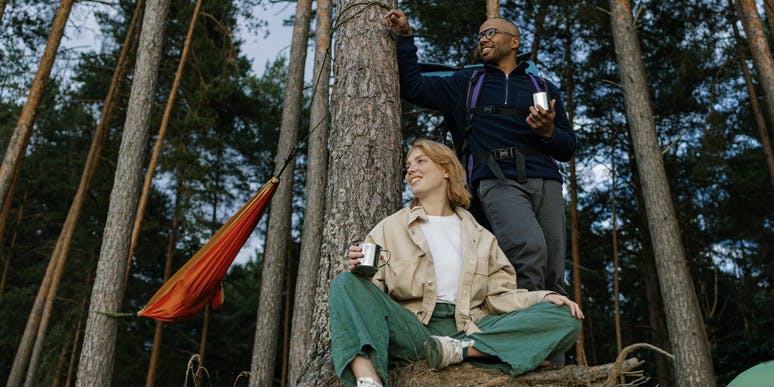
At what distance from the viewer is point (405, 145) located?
911cm

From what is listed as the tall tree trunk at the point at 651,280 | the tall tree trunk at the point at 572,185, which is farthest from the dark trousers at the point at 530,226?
the tall tree trunk at the point at 651,280

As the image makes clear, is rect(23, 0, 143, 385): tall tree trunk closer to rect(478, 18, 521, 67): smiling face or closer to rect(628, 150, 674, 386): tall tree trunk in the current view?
rect(478, 18, 521, 67): smiling face

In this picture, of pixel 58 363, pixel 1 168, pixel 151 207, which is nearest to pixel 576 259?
pixel 1 168

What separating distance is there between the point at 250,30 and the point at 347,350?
28.6 ft

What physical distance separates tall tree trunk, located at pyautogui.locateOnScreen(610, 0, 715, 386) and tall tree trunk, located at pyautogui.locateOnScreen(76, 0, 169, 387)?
4.73 metres

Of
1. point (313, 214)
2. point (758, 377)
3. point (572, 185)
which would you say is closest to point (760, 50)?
point (572, 185)

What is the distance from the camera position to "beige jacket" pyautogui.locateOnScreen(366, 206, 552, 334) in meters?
1.94

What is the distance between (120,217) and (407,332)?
13.5ft

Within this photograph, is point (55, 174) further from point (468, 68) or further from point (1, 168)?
point (468, 68)

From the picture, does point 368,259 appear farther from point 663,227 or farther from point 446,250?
point 663,227

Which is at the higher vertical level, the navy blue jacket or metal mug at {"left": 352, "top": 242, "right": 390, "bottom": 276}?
the navy blue jacket

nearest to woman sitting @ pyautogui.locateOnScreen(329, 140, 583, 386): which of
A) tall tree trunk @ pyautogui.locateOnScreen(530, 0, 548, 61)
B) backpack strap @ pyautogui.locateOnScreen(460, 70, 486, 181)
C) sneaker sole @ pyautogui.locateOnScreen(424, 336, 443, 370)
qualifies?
sneaker sole @ pyautogui.locateOnScreen(424, 336, 443, 370)

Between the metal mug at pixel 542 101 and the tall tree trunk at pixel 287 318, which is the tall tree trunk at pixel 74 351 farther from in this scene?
the metal mug at pixel 542 101

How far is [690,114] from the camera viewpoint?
10.1 meters
